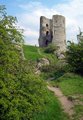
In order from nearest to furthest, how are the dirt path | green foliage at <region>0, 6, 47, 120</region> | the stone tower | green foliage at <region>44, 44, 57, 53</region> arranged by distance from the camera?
1. green foliage at <region>0, 6, 47, 120</region>
2. the dirt path
3. green foliage at <region>44, 44, 57, 53</region>
4. the stone tower

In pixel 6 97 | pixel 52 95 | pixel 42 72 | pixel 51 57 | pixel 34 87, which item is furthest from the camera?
pixel 51 57

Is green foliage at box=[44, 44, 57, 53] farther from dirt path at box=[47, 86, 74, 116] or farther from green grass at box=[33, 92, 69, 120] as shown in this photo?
green grass at box=[33, 92, 69, 120]

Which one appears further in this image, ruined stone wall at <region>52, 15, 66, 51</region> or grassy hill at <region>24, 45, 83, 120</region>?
ruined stone wall at <region>52, 15, 66, 51</region>

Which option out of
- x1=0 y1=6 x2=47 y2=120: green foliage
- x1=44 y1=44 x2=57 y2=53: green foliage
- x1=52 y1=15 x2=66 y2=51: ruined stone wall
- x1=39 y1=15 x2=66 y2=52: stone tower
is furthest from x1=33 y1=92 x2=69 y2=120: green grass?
x1=52 y1=15 x2=66 y2=51: ruined stone wall

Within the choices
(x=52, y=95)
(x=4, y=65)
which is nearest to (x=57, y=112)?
(x=52, y=95)

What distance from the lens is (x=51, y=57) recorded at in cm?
6019

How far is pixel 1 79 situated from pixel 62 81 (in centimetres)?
1855

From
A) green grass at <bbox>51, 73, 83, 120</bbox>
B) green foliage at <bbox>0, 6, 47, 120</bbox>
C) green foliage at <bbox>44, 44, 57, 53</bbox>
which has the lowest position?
A: green grass at <bbox>51, 73, 83, 120</bbox>

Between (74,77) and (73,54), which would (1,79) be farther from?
(73,54)

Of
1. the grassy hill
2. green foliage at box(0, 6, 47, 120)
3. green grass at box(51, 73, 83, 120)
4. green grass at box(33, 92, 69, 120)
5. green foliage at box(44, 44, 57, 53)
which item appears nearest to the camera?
green foliage at box(0, 6, 47, 120)

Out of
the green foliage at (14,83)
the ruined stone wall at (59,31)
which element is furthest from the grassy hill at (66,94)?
the ruined stone wall at (59,31)

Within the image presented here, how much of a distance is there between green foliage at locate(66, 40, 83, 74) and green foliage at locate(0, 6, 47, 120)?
21.1 m

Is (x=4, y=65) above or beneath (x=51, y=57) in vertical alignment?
above

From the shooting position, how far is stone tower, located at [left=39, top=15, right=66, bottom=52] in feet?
230
